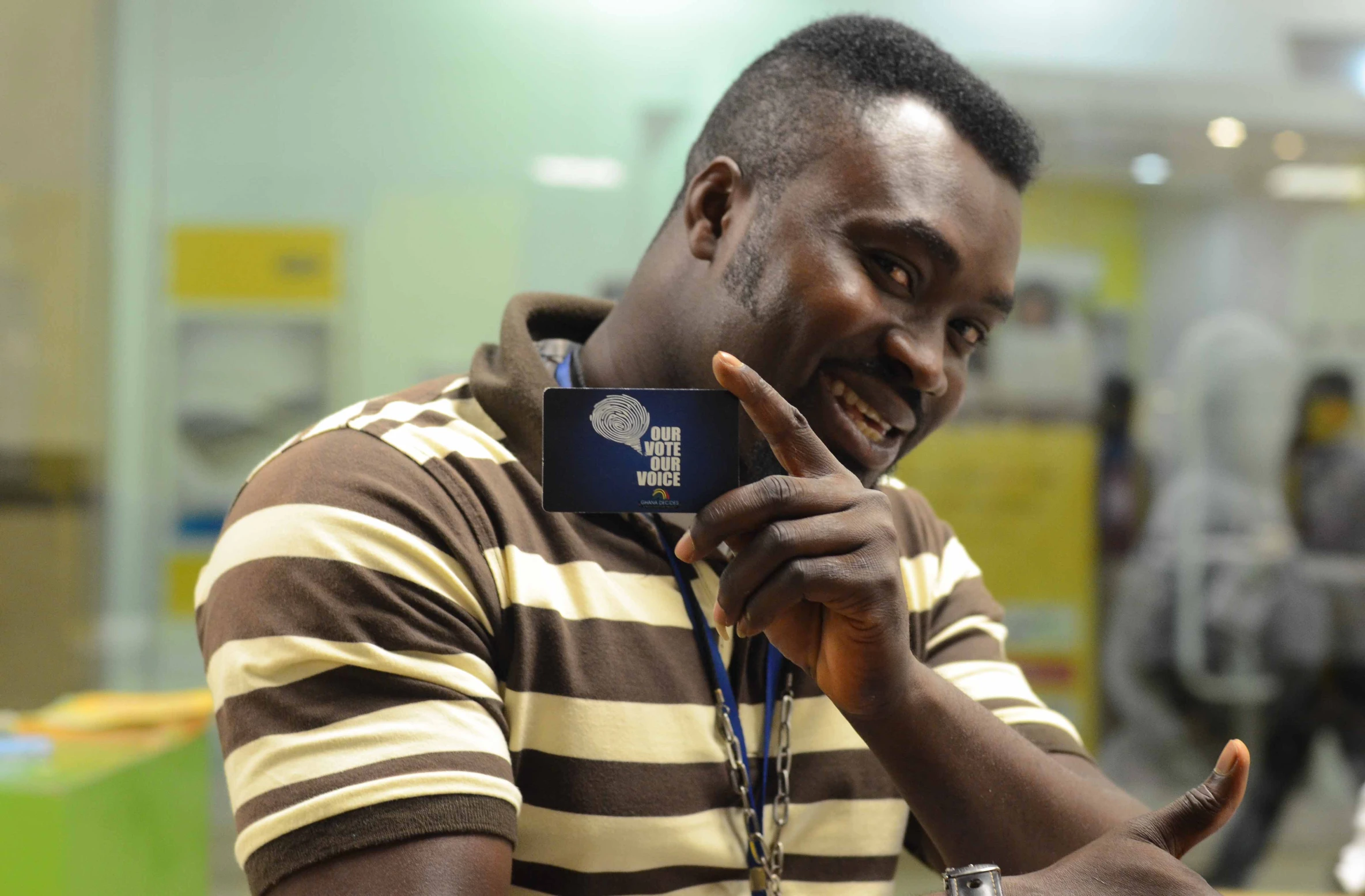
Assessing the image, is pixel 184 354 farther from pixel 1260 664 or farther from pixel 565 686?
pixel 1260 664

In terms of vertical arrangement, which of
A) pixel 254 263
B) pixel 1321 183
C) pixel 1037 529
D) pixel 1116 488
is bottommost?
pixel 1037 529

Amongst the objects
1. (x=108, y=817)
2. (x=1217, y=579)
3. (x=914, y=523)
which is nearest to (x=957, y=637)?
(x=914, y=523)

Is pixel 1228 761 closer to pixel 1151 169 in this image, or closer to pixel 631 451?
pixel 631 451

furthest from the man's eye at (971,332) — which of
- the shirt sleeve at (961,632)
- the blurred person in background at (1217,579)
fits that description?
the blurred person in background at (1217,579)

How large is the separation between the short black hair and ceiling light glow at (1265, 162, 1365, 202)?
2.96 metres

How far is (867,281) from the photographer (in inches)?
50.4

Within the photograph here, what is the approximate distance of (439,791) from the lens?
1005mm

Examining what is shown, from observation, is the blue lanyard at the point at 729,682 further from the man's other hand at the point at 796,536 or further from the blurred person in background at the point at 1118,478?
the blurred person in background at the point at 1118,478

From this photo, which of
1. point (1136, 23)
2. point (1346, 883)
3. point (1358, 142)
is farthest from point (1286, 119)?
point (1346, 883)

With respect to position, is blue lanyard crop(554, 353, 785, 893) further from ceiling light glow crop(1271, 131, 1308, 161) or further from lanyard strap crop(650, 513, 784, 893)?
ceiling light glow crop(1271, 131, 1308, 161)

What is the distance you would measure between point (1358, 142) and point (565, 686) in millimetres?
3879

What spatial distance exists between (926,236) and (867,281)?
0.25 feet

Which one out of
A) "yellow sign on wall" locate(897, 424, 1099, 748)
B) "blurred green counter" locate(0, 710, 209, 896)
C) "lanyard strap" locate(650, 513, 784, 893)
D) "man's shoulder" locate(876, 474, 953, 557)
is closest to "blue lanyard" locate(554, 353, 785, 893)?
"lanyard strap" locate(650, 513, 784, 893)

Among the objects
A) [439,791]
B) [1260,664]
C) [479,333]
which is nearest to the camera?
[439,791]
